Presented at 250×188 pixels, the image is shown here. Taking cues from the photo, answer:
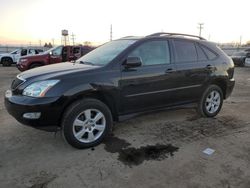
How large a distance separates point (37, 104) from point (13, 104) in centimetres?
43

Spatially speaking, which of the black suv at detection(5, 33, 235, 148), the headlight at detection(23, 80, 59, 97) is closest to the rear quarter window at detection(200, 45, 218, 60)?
the black suv at detection(5, 33, 235, 148)

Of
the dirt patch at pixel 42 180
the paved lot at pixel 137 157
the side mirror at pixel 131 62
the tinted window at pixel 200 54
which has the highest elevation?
the tinted window at pixel 200 54

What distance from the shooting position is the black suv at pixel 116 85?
3.66m

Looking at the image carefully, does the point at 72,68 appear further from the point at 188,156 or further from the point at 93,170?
the point at 188,156

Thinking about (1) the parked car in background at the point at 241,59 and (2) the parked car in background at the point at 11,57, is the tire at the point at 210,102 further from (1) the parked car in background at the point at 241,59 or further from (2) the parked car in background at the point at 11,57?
(2) the parked car in background at the point at 11,57

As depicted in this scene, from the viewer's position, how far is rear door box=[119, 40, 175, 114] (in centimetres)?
423

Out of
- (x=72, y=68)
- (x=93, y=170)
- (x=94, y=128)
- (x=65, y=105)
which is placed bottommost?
(x=93, y=170)

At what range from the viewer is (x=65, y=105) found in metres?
3.72

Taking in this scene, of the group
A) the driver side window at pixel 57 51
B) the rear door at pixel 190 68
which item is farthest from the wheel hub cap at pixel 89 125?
the driver side window at pixel 57 51

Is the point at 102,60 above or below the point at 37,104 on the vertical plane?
above

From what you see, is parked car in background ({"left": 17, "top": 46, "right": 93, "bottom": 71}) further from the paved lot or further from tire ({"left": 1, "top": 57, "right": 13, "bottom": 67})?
tire ({"left": 1, "top": 57, "right": 13, "bottom": 67})

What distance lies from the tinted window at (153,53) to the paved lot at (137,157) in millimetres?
1241

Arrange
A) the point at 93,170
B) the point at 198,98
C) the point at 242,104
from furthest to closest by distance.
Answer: the point at 242,104 < the point at 198,98 < the point at 93,170

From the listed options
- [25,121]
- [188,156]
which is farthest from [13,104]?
[188,156]
